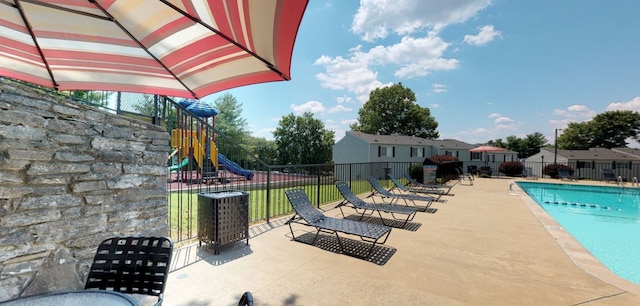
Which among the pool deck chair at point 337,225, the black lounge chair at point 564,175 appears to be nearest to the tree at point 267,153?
the black lounge chair at point 564,175

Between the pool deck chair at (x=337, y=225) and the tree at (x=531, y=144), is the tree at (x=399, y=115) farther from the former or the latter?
the pool deck chair at (x=337, y=225)

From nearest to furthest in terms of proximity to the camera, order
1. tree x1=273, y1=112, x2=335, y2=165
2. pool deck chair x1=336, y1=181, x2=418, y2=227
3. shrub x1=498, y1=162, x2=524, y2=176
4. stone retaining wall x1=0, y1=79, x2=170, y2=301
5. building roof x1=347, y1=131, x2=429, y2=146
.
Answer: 1. stone retaining wall x1=0, y1=79, x2=170, y2=301
2. pool deck chair x1=336, y1=181, x2=418, y2=227
3. shrub x1=498, y1=162, x2=524, y2=176
4. building roof x1=347, y1=131, x2=429, y2=146
5. tree x1=273, y1=112, x2=335, y2=165

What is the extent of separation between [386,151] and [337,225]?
81.6 feet

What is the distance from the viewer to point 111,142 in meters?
2.60

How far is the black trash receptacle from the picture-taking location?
12.3 feet

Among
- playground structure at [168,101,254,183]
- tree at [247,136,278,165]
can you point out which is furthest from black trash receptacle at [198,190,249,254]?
tree at [247,136,278,165]

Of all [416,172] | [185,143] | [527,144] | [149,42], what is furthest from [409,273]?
[527,144]

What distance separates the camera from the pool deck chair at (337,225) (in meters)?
4.01

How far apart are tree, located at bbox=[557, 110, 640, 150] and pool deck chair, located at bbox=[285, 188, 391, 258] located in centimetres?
6970

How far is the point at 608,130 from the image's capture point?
162ft

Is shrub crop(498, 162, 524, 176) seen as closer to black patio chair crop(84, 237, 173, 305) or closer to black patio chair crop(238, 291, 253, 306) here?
black patio chair crop(84, 237, 173, 305)

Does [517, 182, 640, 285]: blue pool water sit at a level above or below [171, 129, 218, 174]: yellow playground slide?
below

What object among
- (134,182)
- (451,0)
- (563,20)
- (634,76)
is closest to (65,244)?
(134,182)

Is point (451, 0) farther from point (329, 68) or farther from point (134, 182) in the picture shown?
point (329, 68)
